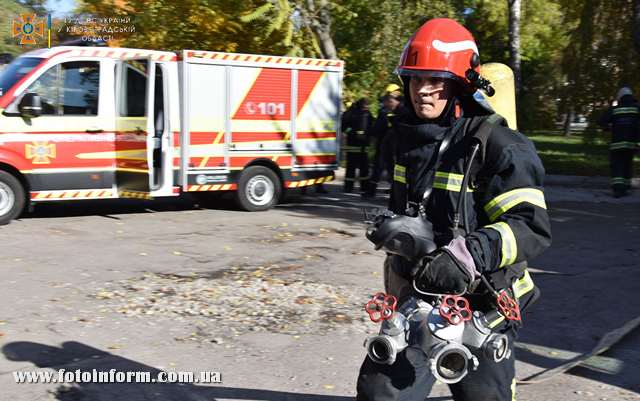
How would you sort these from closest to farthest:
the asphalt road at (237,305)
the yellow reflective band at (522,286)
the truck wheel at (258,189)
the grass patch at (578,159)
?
the yellow reflective band at (522,286) → the asphalt road at (237,305) → the truck wheel at (258,189) → the grass patch at (578,159)

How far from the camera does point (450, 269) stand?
2.59m

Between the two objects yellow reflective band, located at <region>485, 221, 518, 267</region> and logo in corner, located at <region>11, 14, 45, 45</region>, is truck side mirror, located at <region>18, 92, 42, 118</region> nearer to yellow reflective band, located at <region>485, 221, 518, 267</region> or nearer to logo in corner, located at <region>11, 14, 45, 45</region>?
yellow reflective band, located at <region>485, 221, 518, 267</region>

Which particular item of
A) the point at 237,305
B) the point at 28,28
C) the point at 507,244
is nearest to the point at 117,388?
the point at 237,305

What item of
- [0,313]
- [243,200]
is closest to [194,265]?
[0,313]

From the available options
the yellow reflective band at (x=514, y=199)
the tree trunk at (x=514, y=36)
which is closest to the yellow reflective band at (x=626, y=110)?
the tree trunk at (x=514, y=36)

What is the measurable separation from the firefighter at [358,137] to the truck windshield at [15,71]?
5696 millimetres

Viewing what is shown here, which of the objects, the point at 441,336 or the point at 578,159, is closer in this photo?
the point at 441,336

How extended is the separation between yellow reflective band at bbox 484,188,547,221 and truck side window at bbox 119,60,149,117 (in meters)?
9.10

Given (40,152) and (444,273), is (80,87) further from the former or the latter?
(444,273)

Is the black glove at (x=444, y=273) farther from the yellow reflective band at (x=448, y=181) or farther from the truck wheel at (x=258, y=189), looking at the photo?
the truck wheel at (x=258, y=189)

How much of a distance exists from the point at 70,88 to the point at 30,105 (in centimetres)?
69

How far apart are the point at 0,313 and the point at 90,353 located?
128 cm

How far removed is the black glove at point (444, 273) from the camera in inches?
102

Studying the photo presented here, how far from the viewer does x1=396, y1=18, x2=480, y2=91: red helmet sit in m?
2.91
